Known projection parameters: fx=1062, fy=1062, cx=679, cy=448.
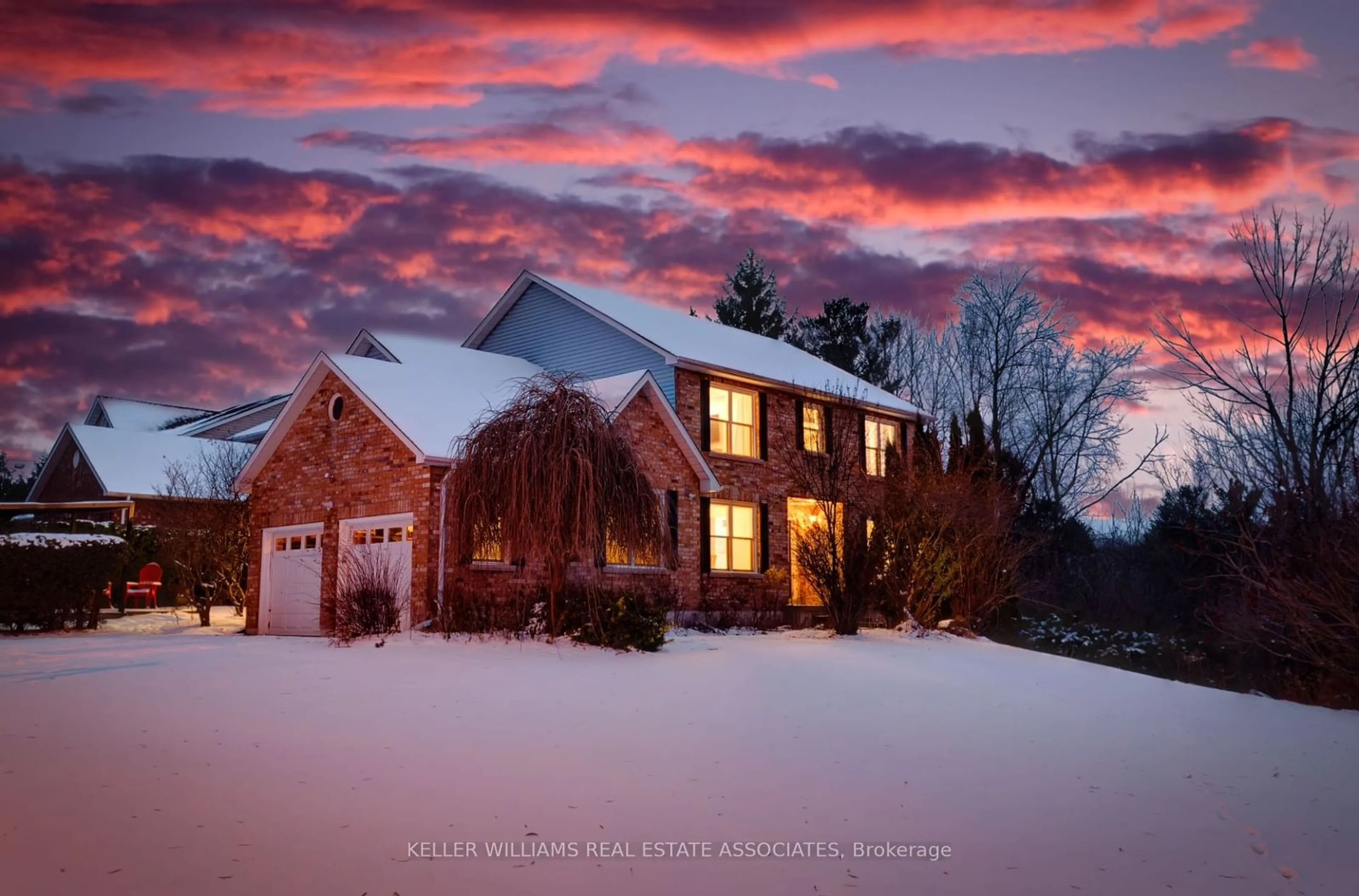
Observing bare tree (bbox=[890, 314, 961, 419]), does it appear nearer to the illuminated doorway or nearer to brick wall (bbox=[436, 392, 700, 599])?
the illuminated doorway

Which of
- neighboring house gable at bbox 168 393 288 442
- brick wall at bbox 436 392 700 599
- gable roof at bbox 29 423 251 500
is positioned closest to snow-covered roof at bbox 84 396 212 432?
neighboring house gable at bbox 168 393 288 442

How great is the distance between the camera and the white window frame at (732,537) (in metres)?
23.1

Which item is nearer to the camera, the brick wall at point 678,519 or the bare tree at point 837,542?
the brick wall at point 678,519

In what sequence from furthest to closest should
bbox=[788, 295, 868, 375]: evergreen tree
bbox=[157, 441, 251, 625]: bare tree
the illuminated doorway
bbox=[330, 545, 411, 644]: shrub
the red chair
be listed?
1. bbox=[788, 295, 868, 375]: evergreen tree
2. the red chair
3. the illuminated doorway
4. bbox=[157, 441, 251, 625]: bare tree
5. bbox=[330, 545, 411, 644]: shrub

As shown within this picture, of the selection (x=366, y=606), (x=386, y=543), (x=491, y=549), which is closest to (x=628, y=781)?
(x=491, y=549)

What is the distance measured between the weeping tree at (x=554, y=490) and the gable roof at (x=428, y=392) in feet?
5.74

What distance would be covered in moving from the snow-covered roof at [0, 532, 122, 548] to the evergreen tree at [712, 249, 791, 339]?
36.3 m

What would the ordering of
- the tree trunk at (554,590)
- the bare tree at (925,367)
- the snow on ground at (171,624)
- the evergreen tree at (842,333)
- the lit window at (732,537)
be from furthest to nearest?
the evergreen tree at (842,333) → the bare tree at (925,367) → the lit window at (732,537) → the snow on ground at (171,624) → the tree trunk at (554,590)

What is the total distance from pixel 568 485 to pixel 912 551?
7372 mm

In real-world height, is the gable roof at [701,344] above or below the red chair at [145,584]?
above

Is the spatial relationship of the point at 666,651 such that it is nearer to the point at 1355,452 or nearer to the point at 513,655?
the point at 513,655

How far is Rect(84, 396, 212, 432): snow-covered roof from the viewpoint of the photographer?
44312 mm

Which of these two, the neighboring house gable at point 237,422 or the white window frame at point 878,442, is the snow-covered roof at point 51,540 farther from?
the neighboring house gable at point 237,422

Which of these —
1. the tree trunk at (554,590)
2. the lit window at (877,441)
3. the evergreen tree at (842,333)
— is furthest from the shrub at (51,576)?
the evergreen tree at (842,333)
